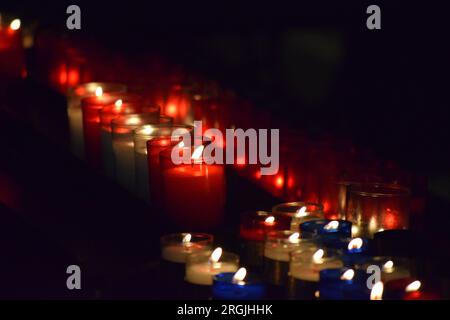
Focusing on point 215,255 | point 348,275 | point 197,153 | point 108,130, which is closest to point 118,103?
point 108,130

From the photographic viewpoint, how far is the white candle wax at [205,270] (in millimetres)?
1674

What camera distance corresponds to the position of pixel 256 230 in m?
1.88

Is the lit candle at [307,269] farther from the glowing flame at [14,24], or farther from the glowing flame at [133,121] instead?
the glowing flame at [14,24]

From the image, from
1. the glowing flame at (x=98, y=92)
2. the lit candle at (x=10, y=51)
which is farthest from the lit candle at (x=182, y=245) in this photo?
the lit candle at (x=10, y=51)

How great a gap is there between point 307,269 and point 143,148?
65 centimetres

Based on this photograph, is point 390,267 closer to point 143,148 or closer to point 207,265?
point 207,265

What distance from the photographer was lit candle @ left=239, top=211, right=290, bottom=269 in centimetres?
188

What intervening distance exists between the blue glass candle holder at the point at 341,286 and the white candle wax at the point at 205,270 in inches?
8.4

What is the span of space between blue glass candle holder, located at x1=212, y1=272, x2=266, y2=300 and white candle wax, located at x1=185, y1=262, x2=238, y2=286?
0.35ft

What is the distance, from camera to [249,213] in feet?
6.24

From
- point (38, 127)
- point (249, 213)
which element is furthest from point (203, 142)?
point (38, 127)

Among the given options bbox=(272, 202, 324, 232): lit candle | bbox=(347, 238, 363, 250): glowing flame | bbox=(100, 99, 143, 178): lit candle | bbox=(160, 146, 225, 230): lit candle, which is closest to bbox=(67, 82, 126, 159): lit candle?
bbox=(100, 99, 143, 178): lit candle

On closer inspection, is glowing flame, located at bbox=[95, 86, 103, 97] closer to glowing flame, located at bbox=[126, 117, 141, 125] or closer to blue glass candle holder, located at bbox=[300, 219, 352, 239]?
glowing flame, located at bbox=[126, 117, 141, 125]

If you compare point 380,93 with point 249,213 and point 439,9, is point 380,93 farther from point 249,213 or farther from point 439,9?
point 249,213
